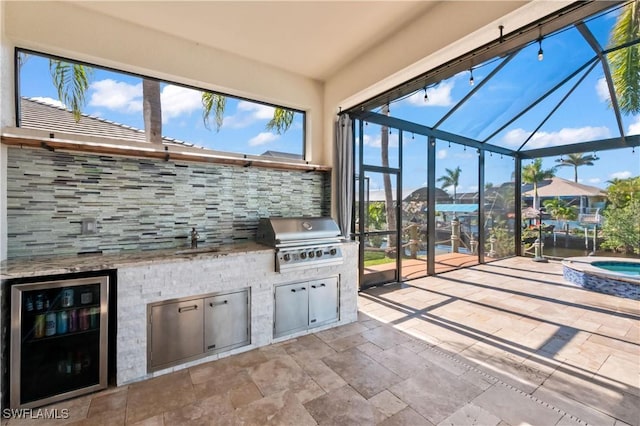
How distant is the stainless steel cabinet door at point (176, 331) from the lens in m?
2.20

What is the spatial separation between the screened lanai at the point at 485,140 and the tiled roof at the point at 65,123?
2.86 meters

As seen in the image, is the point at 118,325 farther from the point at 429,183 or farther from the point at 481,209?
the point at 481,209

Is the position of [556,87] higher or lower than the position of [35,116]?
higher

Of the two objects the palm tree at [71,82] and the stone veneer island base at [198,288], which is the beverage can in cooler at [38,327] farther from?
the palm tree at [71,82]

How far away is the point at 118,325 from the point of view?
2055mm

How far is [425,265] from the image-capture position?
213 inches

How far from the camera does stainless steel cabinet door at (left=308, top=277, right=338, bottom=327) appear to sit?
2.98 m

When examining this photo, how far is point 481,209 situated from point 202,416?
6548 millimetres

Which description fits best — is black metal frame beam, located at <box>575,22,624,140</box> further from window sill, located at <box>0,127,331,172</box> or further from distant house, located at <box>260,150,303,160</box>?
window sill, located at <box>0,127,331,172</box>

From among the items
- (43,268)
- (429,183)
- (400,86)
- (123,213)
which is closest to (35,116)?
(123,213)

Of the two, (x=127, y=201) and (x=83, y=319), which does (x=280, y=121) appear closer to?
(x=127, y=201)

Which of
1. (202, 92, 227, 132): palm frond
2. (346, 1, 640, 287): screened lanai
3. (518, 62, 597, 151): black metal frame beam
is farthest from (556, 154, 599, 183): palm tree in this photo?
(202, 92, 227, 132): palm frond

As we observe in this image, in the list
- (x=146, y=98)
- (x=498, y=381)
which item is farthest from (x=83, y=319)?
(x=498, y=381)

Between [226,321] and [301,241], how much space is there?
42.0 inches
